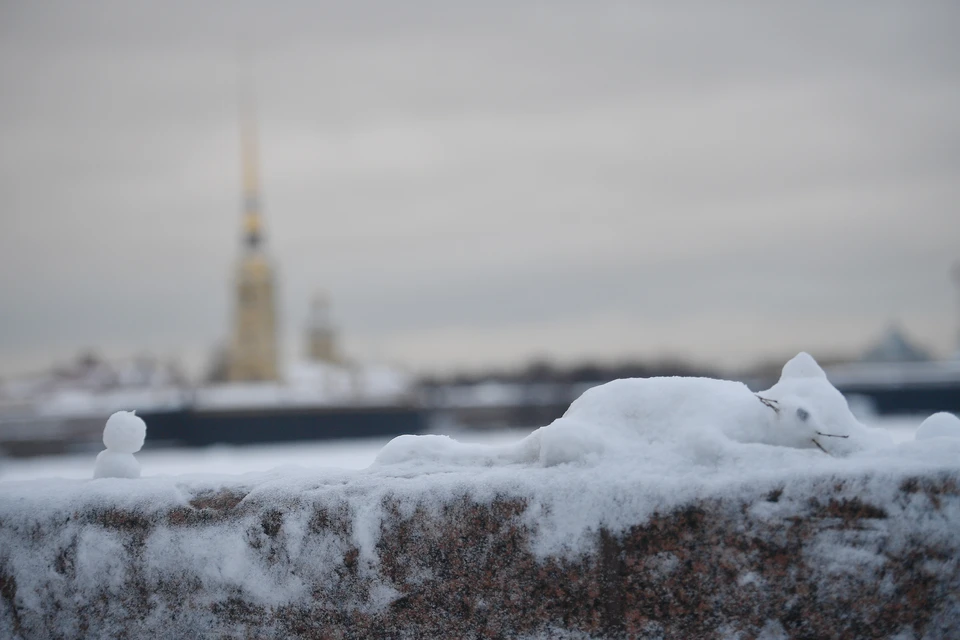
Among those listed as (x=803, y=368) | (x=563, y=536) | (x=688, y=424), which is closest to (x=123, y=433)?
(x=563, y=536)

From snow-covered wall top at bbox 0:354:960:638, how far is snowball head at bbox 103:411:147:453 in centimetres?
27

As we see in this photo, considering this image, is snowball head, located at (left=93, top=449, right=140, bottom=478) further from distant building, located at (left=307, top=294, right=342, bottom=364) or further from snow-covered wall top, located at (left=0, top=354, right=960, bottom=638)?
distant building, located at (left=307, top=294, right=342, bottom=364)

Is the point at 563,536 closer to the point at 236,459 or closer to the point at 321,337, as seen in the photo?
the point at 236,459

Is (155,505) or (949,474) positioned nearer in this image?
(949,474)

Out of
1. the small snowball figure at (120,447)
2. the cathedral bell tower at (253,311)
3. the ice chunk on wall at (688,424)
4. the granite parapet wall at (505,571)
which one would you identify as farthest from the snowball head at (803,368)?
the cathedral bell tower at (253,311)

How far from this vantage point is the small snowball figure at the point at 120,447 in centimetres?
340

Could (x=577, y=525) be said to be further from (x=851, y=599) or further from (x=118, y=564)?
(x=118, y=564)

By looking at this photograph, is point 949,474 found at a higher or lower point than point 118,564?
higher

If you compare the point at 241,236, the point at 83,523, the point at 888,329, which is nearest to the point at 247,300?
the point at 241,236

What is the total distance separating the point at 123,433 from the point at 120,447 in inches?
2.6

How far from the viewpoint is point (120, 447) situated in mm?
3449

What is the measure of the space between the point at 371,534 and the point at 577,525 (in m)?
Answer: 0.60

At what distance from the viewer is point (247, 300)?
184ft

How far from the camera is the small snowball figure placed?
3.40 m
